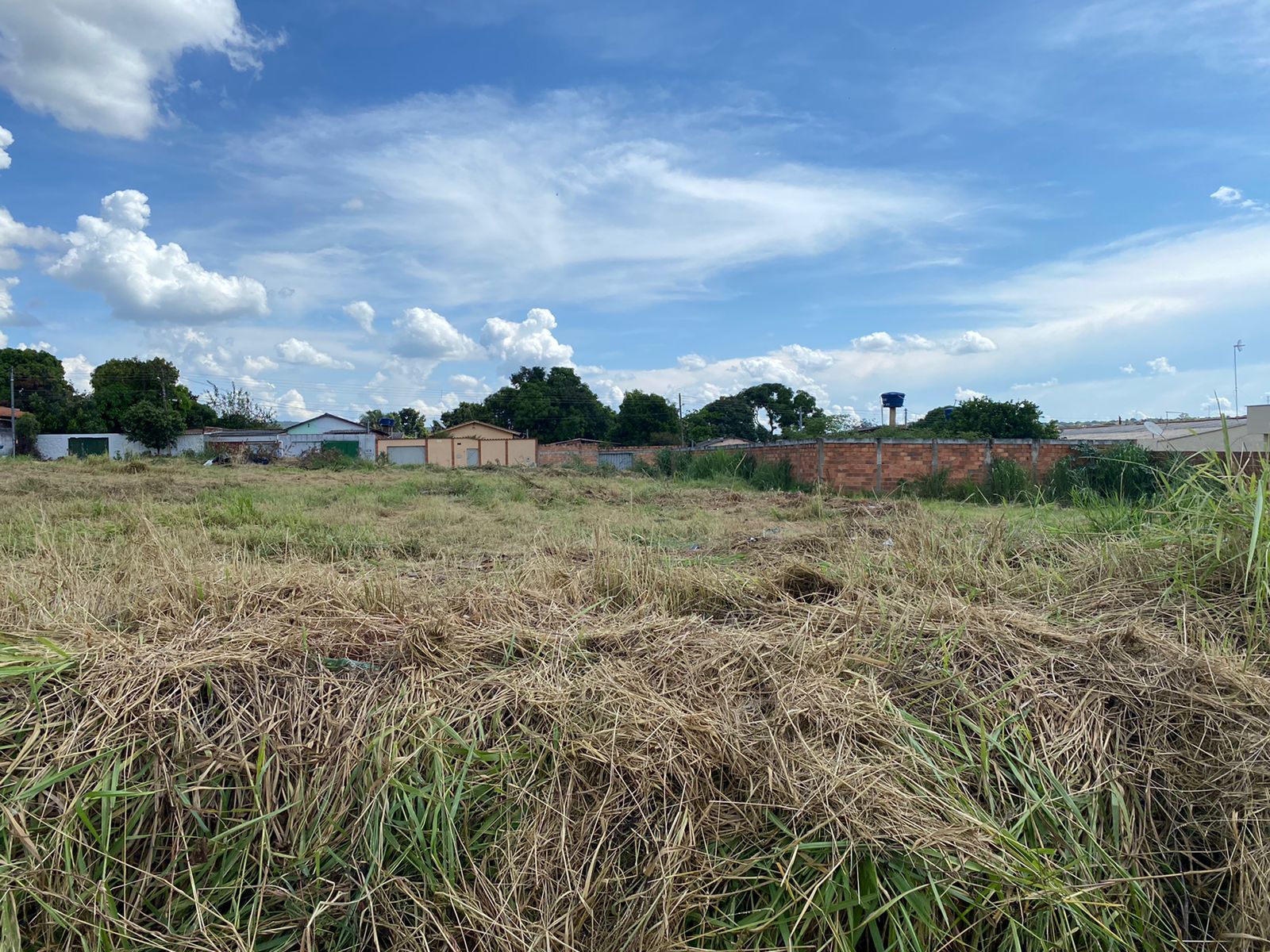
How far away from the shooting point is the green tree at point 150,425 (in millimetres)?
34219

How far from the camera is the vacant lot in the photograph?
1.64 m

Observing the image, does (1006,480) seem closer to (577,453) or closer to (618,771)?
(618,771)

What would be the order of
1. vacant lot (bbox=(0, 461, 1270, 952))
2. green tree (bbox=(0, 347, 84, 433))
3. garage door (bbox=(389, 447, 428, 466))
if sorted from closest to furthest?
vacant lot (bbox=(0, 461, 1270, 952))
garage door (bbox=(389, 447, 428, 466))
green tree (bbox=(0, 347, 84, 433))

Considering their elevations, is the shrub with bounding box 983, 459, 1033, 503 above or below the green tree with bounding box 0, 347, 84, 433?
below

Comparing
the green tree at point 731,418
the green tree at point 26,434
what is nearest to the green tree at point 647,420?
the green tree at point 731,418

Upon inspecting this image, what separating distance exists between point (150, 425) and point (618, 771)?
39.7m

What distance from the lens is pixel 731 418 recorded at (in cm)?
5419

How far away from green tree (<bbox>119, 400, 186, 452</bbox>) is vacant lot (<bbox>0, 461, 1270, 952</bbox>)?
37.6 m

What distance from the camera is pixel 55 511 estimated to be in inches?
285

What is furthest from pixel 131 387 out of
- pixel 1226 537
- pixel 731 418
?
pixel 1226 537

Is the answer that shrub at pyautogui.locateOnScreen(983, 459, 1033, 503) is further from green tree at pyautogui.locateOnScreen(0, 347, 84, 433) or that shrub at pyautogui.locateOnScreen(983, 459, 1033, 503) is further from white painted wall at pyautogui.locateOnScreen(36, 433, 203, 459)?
green tree at pyautogui.locateOnScreen(0, 347, 84, 433)

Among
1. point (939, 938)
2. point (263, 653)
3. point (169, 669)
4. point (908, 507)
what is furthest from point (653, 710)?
point (908, 507)

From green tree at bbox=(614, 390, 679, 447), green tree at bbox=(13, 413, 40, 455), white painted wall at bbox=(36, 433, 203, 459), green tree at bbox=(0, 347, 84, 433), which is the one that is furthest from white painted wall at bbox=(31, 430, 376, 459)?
green tree at bbox=(614, 390, 679, 447)

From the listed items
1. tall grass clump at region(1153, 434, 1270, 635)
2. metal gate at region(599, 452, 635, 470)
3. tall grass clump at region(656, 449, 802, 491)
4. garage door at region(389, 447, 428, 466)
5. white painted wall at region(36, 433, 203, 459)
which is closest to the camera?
tall grass clump at region(1153, 434, 1270, 635)
